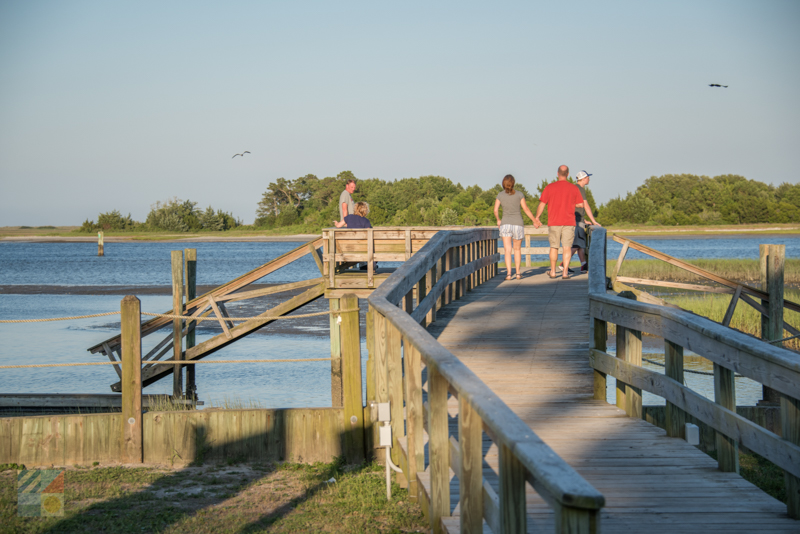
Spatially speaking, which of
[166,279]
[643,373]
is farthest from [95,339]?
[166,279]

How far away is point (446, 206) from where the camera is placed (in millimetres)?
121438

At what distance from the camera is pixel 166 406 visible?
10547mm

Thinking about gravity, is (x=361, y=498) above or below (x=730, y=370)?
below

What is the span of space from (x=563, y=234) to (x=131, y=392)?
7.96 meters

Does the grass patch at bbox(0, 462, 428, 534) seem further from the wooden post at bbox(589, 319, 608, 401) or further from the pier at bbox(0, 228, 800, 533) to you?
the wooden post at bbox(589, 319, 608, 401)

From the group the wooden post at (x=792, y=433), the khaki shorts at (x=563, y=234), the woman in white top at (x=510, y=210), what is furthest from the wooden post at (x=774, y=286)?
the wooden post at (x=792, y=433)

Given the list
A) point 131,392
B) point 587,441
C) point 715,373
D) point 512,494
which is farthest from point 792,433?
point 131,392

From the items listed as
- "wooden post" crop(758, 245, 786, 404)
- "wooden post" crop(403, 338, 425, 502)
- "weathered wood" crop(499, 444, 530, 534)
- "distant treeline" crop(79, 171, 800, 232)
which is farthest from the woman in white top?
"distant treeline" crop(79, 171, 800, 232)

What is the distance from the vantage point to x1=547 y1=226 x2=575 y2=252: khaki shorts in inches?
502

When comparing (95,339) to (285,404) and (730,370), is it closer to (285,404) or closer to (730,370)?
(285,404)

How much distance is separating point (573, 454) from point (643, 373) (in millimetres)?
1055

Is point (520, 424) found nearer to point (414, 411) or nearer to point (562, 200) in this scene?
point (414, 411)

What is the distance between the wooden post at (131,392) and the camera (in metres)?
7.42

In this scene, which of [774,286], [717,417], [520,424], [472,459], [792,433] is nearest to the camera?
[520,424]
